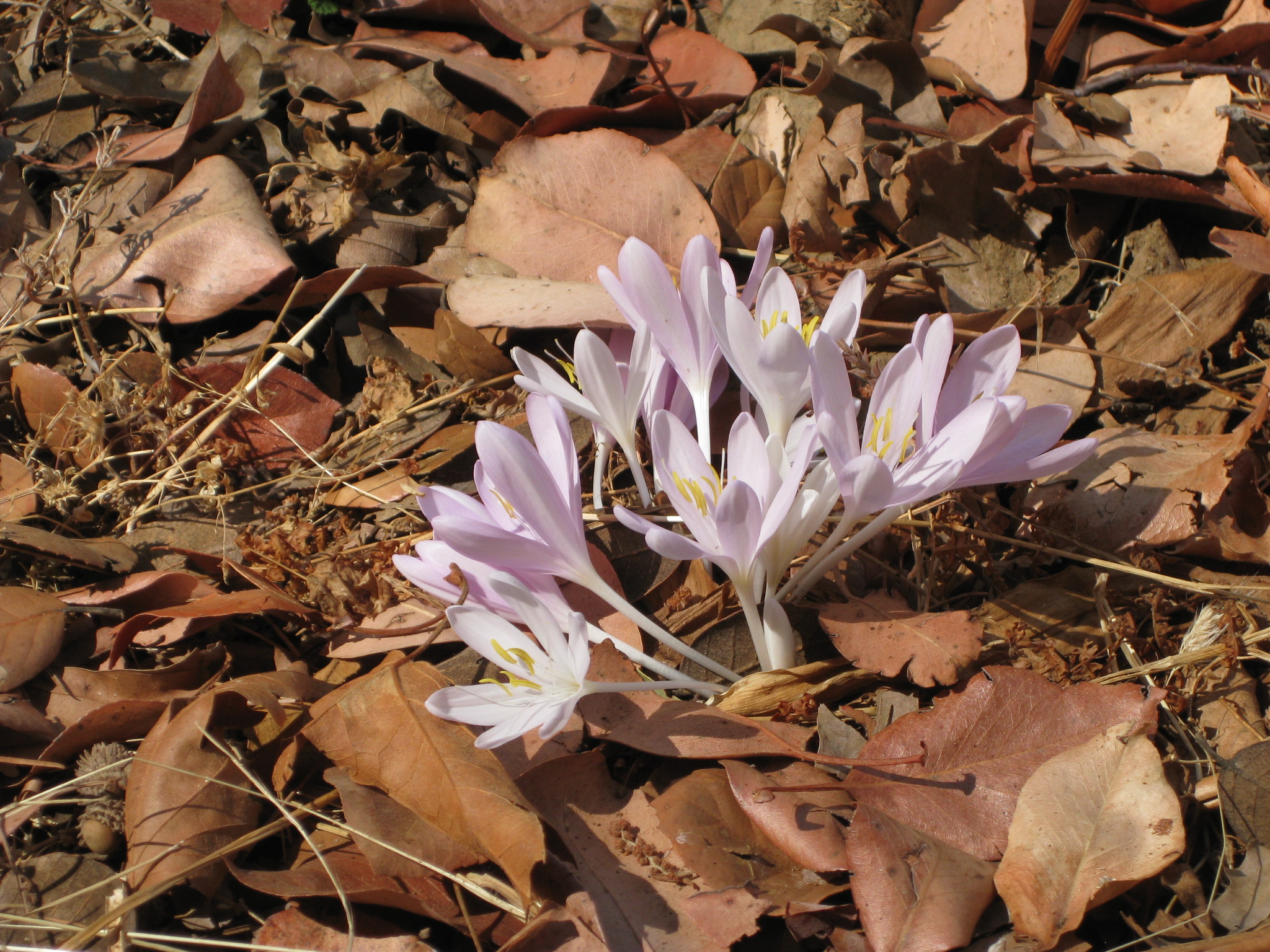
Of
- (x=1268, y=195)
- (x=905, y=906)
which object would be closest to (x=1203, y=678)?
(x=905, y=906)

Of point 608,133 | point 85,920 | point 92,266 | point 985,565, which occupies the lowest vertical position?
point 85,920

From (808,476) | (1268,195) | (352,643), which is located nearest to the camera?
(808,476)

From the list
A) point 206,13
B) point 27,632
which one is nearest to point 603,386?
point 27,632

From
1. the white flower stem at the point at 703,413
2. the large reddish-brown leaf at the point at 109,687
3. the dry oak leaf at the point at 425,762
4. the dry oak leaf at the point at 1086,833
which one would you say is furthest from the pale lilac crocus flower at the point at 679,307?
the large reddish-brown leaf at the point at 109,687

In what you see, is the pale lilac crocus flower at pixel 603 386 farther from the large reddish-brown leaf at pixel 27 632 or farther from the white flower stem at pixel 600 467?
the large reddish-brown leaf at pixel 27 632

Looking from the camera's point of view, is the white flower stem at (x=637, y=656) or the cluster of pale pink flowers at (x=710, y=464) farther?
the white flower stem at (x=637, y=656)

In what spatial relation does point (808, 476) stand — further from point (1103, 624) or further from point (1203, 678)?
point (1203, 678)
